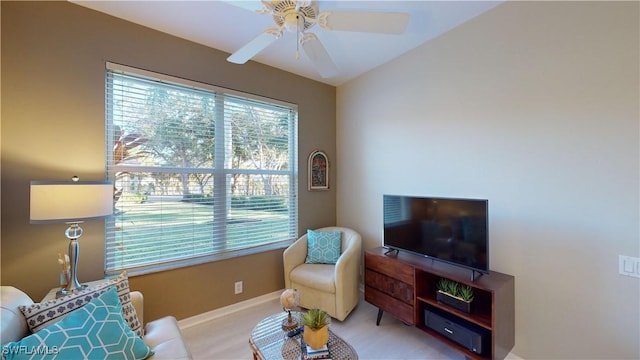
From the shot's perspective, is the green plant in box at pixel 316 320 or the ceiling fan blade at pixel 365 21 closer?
the green plant in box at pixel 316 320

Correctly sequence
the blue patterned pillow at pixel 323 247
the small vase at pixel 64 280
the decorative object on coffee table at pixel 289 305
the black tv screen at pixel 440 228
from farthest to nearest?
the blue patterned pillow at pixel 323 247, the black tv screen at pixel 440 228, the small vase at pixel 64 280, the decorative object on coffee table at pixel 289 305

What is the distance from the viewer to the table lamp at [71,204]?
155 cm

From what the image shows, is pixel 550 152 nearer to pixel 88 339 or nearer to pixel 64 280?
pixel 88 339

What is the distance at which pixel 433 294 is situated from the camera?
220cm

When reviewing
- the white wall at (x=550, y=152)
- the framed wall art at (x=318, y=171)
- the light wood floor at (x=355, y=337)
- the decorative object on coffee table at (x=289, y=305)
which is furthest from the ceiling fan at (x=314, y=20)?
the light wood floor at (x=355, y=337)

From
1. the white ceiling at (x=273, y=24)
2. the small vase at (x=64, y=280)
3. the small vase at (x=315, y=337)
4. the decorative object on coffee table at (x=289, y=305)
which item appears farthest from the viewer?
the white ceiling at (x=273, y=24)

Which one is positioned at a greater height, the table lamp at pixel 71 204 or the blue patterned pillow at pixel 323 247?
the table lamp at pixel 71 204

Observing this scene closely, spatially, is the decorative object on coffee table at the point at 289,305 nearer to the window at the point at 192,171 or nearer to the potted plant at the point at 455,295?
the potted plant at the point at 455,295

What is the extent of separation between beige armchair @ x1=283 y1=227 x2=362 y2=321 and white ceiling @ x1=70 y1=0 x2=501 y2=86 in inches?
80.9

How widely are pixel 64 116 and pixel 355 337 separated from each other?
3.01 m

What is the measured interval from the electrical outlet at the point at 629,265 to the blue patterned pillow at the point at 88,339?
2741 mm

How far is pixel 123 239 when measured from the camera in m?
2.26

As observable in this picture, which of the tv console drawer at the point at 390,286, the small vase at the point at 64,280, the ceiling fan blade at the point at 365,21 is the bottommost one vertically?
the tv console drawer at the point at 390,286

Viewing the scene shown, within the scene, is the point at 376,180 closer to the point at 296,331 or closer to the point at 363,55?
the point at 363,55
